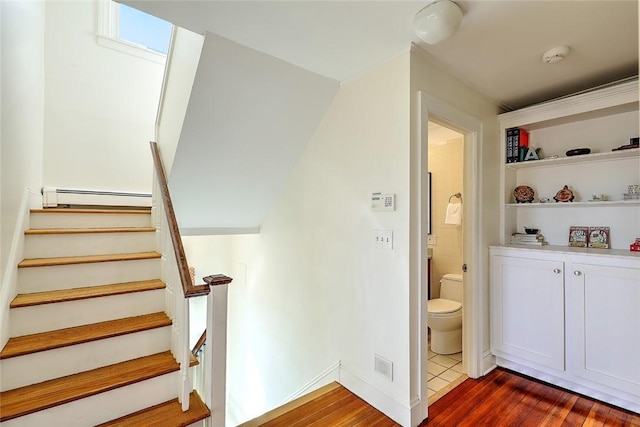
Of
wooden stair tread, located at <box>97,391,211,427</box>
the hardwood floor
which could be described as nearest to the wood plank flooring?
the hardwood floor

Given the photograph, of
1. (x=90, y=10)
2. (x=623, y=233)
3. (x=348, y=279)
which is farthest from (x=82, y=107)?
(x=623, y=233)

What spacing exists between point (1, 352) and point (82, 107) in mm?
2458

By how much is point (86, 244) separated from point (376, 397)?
2.34 m

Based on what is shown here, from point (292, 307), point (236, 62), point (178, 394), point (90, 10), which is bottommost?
point (178, 394)

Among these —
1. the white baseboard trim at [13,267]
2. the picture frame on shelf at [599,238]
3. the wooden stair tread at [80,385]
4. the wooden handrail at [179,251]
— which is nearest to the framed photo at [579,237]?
the picture frame on shelf at [599,238]

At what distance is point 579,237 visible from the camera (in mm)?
2369

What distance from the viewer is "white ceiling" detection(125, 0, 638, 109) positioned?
4.85 feet

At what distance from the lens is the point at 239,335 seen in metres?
3.85

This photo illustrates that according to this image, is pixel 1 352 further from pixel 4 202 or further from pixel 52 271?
pixel 4 202

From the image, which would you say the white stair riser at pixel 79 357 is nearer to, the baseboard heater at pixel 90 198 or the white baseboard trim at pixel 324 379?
the white baseboard trim at pixel 324 379

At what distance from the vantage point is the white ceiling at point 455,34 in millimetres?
1479

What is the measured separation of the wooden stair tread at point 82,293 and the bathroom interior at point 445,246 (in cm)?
238

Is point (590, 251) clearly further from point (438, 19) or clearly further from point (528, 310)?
point (438, 19)

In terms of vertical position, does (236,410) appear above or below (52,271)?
below
